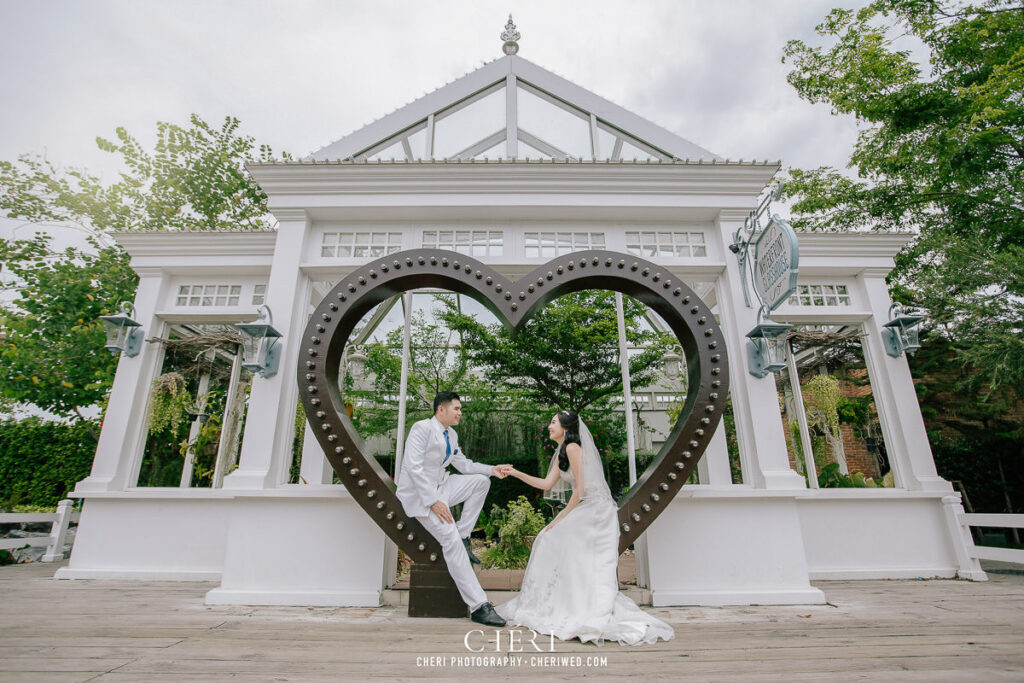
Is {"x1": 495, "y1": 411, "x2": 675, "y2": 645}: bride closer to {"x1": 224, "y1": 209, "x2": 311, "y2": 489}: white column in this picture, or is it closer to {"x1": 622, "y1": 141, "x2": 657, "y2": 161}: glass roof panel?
{"x1": 224, "y1": 209, "x2": 311, "y2": 489}: white column

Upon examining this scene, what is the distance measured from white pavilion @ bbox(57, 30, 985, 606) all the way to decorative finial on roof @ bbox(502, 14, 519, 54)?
0.55m

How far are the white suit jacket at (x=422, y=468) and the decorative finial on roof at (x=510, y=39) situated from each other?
507cm

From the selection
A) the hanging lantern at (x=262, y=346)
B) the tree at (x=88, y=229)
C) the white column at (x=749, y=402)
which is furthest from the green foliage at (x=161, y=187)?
the white column at (x=749, y=402)

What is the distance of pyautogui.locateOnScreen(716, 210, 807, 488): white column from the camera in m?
3.50

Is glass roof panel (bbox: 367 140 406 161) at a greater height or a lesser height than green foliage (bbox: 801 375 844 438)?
greater

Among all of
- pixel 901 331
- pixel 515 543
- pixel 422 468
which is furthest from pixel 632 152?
pixel 515 543

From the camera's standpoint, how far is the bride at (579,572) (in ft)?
7.73

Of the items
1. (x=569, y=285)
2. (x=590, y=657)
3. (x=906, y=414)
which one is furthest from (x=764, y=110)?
(x=590, y=657)

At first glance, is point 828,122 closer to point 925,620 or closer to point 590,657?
point 925,620

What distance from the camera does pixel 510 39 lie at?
554 centimetres

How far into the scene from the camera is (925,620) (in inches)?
103

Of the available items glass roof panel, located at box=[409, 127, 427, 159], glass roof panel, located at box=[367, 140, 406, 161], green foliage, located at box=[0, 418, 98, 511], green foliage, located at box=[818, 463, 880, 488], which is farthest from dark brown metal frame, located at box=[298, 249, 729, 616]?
green foliage, located at box=[0, 418, 98, 511]

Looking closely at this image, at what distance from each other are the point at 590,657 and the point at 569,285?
2.44m

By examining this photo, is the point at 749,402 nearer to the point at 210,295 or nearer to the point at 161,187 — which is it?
the point at 210,295
